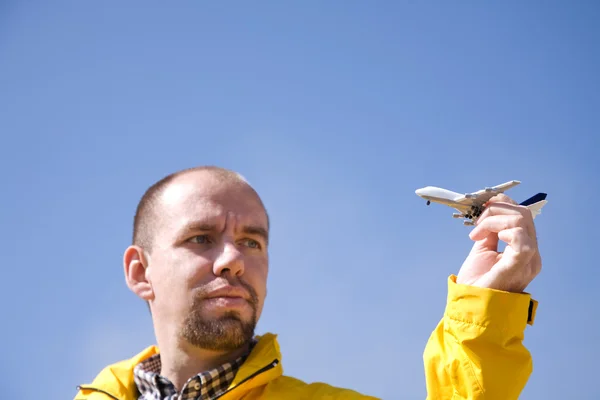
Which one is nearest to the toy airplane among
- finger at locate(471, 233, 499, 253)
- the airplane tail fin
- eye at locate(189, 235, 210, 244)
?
the airplane tail fin

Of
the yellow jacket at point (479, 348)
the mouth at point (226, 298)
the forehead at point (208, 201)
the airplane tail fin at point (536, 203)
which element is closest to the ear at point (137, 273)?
the forehead at point (208, 201)

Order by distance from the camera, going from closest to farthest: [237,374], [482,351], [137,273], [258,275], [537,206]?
1. [482,351]
2. [237,374]
3. [258,275]
4. [137,273]
5. [537,206]

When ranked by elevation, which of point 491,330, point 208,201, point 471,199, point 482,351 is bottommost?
point 482,351

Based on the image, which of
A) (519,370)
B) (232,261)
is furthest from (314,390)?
(519,370)

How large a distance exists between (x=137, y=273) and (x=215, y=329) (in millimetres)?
1307

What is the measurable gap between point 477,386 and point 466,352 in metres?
0.26

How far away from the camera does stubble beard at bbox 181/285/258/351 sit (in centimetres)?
567

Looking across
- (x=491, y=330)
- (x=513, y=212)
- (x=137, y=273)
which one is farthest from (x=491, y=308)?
(x=137, y=273)

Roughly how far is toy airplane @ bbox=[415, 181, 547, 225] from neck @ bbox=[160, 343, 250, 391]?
3.89 metres

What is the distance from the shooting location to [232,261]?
572 centimetres

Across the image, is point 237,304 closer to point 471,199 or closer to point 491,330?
point 491,330

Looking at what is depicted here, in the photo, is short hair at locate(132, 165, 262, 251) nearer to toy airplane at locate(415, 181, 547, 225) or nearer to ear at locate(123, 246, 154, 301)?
ear at locate(123, 246, 154, 301)

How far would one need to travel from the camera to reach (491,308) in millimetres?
5035

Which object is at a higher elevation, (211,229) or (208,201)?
(208,201)
